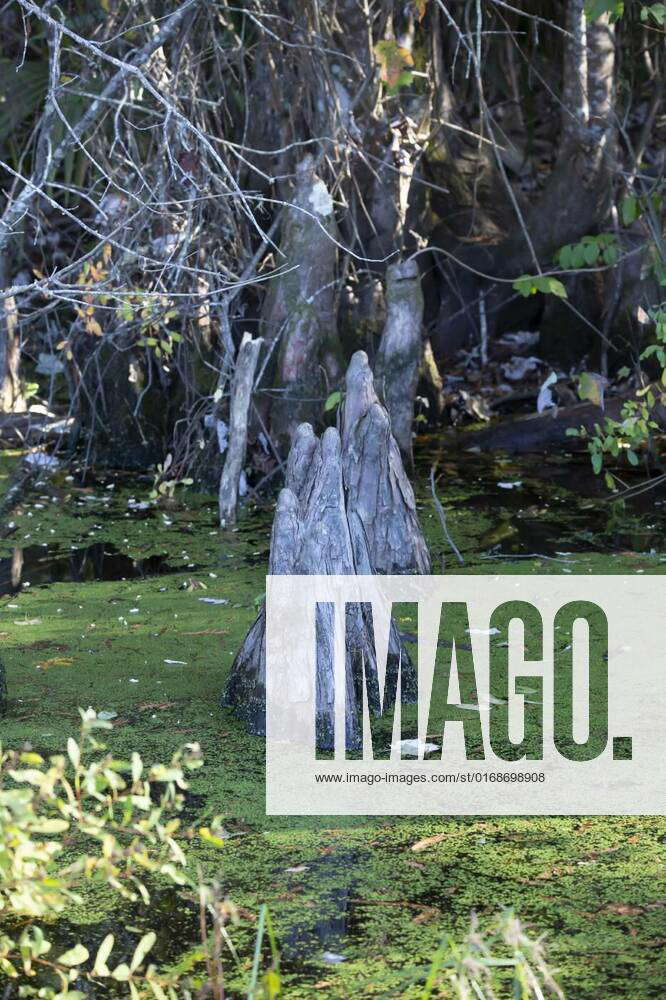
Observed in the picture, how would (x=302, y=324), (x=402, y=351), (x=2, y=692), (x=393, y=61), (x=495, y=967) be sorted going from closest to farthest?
(x=495, y=967)
(x=2, y=692)
(x=393, y=61)
(x=302, y=324)
(x=402, y=351)

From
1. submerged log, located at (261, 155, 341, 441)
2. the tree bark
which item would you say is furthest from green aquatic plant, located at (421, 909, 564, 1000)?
Answer: submerged log, located at (261, 155, 341, 441)

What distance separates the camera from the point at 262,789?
3227mm

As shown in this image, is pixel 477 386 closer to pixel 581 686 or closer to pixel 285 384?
pixel 285 384

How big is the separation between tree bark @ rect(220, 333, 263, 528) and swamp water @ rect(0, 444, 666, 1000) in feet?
0.47

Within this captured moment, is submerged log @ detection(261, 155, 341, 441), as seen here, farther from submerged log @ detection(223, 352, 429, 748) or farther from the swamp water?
submerged log @ detection(223, 352, 429, 748)

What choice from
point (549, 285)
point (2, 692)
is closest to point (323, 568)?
point (2, 692)

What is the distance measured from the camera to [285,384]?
22.3 feet

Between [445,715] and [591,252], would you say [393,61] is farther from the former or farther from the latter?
[445,715]

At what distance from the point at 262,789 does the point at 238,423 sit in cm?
325

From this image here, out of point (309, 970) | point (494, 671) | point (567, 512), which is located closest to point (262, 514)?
point (567, 512)

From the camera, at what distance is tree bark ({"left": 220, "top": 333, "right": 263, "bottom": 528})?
6.14 meters

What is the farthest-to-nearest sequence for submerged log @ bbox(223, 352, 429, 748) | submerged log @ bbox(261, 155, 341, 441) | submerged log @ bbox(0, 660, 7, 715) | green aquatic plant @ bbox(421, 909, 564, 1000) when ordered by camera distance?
submerged log @ bbox(261, 155, 341, 441) < submerged log @ bbox(0, 660, 7, 715) < submerged log @ bbox(223, 352, 429, 748) < green aquatic plant @ bbox(421, 909, 564, 1000)

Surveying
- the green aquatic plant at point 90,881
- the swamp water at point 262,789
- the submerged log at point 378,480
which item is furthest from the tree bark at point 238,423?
the green aquatic plant at point 90,881

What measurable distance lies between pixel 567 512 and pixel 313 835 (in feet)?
11.4
